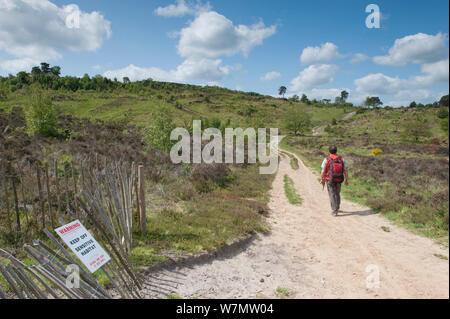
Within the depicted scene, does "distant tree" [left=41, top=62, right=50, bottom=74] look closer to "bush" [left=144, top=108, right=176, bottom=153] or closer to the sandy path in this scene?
"bush" [left=144, top=108, right=176, bottom=153]

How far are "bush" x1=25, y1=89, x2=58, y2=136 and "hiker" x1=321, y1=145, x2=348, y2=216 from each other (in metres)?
21.6

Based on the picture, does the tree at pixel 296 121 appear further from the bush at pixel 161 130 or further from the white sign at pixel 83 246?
the white sign at pixel 83 246

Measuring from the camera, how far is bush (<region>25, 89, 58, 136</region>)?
20219 mm

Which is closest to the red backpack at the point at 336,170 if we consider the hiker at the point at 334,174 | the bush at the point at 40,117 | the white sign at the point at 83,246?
the hiker at the point at 334,174

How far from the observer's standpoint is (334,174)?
7.41 metres

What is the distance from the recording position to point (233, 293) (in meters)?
4.48

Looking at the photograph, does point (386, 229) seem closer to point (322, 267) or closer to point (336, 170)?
point (336, 170)

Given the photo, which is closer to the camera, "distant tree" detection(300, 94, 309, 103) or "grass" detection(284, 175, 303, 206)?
"grass" detection(284, 175, 303, 206)

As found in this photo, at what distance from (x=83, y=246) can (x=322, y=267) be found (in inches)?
169

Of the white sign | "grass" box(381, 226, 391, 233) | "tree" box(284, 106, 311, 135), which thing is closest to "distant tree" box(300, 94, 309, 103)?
"tree" box(284, 106, 311, 135)

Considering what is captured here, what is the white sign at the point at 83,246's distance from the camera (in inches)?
108

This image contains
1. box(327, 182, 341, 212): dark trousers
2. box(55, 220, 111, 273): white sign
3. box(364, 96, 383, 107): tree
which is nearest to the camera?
box(55, 220, 111, 273): white sign

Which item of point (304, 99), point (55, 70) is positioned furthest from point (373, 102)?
point (55, 70)
